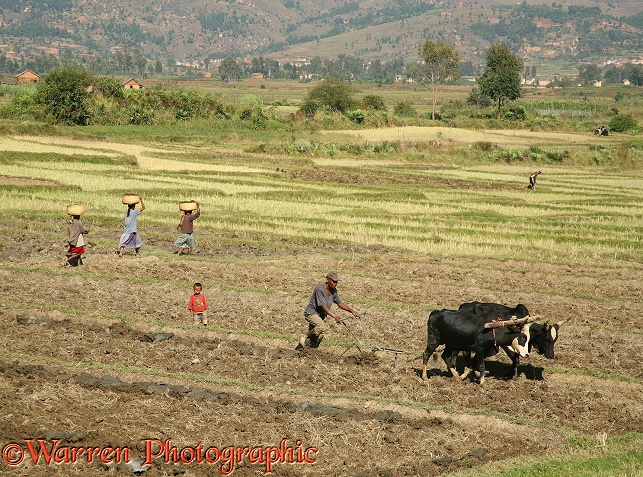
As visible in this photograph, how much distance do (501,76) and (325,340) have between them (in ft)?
264

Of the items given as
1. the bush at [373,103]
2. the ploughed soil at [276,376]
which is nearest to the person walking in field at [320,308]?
the ploughed soil at [276,376]

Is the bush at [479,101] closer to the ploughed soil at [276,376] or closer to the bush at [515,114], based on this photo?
the bush at [515,114]

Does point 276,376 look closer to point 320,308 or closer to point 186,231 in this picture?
point 320,308

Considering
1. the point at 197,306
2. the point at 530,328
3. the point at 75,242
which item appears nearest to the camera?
the point at 530,328

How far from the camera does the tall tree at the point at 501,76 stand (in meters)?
91.4

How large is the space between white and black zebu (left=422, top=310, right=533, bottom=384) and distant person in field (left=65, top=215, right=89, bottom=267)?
32.8 feet

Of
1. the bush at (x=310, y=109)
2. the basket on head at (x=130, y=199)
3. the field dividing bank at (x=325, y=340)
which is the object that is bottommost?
the field dividing bank at (x=325, y=340)

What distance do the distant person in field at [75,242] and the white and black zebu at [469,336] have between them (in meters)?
9.99

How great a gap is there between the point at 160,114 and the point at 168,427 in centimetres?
6524

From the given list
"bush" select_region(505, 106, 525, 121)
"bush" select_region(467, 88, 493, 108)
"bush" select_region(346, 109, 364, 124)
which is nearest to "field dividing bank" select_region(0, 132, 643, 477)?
"bush" select_region(346, 109, 364, 124)

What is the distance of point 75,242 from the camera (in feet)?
67.3

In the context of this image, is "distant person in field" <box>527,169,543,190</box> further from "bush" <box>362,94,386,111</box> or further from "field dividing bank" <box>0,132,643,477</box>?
"bush" <box>362,94,386,111</box>

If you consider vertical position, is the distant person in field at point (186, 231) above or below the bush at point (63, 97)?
below

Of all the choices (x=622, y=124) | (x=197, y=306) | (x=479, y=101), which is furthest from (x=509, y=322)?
(x=479, y=101)
